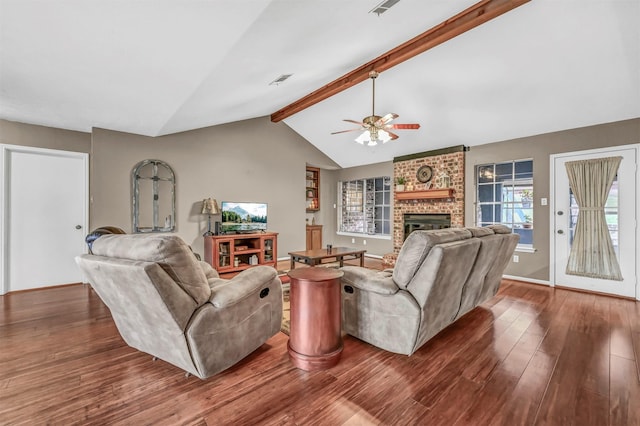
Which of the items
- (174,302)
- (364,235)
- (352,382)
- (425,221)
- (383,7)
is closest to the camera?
(174,302)

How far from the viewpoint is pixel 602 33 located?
2.79m

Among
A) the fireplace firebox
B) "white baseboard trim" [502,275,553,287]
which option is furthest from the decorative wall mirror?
"white baseboard trim" [502,275,553,287]

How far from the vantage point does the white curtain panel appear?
12.5 feet

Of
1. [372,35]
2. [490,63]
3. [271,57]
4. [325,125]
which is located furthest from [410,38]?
[325,125]

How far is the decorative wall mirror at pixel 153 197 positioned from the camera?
14.7ft

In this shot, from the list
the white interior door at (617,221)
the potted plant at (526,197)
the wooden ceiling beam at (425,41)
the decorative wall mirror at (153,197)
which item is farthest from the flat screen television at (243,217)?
the white interior door at (617,221)

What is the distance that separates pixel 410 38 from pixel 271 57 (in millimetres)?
1795

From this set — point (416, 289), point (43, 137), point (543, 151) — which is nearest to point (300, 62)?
point (416, 289)

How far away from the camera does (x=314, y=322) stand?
78.2 inches

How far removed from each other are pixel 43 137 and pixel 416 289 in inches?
207

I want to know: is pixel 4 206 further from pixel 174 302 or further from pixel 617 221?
pixel 617 221

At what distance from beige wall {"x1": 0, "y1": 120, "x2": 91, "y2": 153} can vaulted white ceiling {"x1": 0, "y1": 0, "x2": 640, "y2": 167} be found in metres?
0.18

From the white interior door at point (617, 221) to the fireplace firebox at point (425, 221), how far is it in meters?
1.74

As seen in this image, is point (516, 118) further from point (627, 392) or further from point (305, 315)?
point (305, 315)
